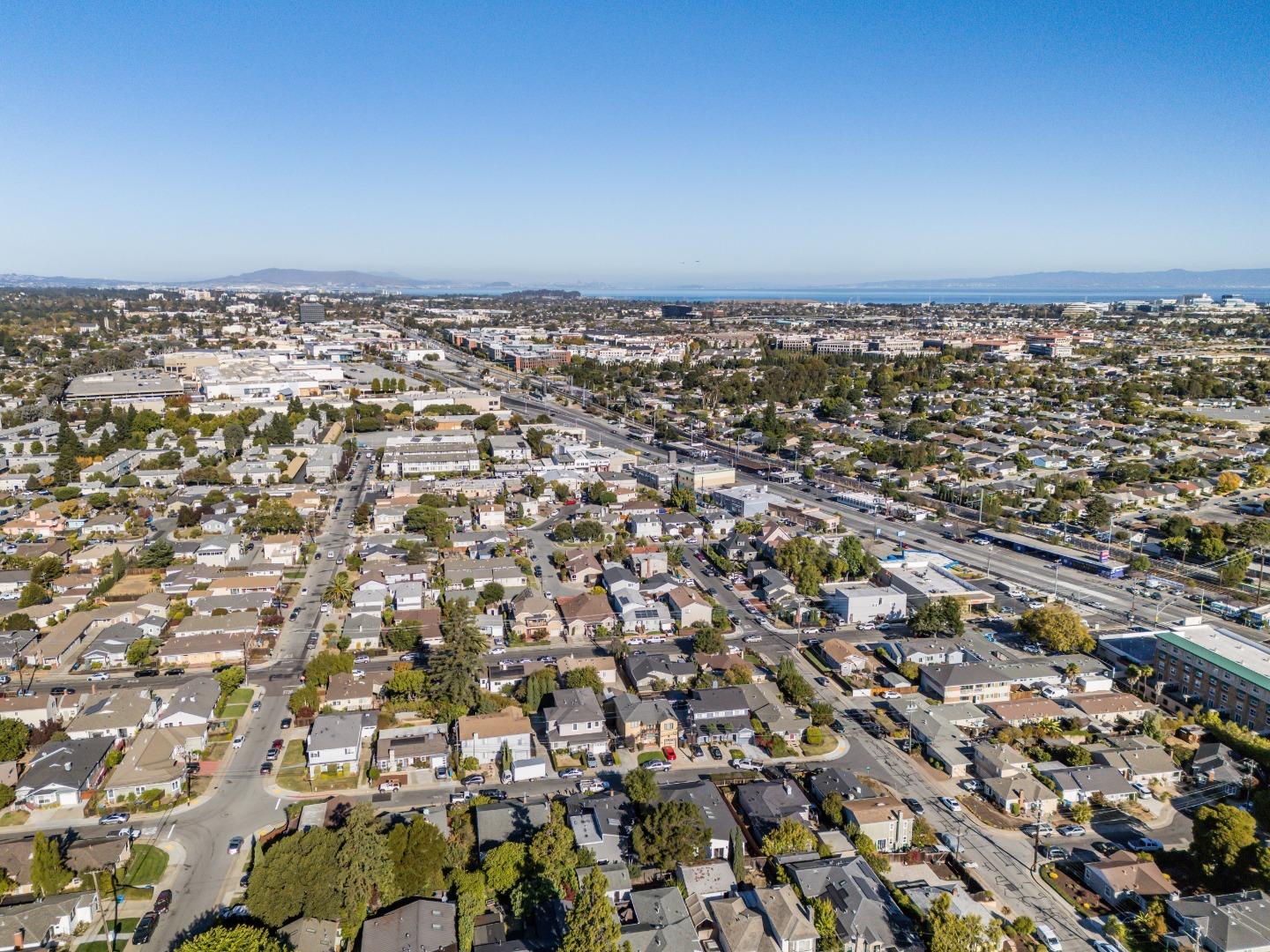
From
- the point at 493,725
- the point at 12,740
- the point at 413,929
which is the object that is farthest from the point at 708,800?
the point at 12,740

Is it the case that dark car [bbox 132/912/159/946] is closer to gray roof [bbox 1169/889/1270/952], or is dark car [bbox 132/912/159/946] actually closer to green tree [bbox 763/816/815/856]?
green tree [bbox 763/816/815/856]

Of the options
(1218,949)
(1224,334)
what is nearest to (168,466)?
(1218,949)

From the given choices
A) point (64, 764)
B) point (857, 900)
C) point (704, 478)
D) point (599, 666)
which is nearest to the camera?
point (857, 900)

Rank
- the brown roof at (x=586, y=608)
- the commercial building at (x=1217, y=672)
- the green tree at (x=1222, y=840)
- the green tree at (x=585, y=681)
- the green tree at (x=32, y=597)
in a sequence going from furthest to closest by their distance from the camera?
the green tree at (x=32, y=597) → the brown roof at (x=586, y=608) → the green tree at (x=585, y=681) → the commercial building at (x=1217, y=672) → the green tree at (x=1222, y=840)

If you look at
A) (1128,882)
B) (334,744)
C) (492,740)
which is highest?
(334,744)

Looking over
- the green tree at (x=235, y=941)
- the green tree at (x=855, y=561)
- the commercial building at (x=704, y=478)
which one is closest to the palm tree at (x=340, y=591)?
the green tree at (x=235, y=941)

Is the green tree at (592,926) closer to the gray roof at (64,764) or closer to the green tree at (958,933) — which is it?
the green tree at (958,933)

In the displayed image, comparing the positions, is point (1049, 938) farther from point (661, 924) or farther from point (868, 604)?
point (868, 604)
